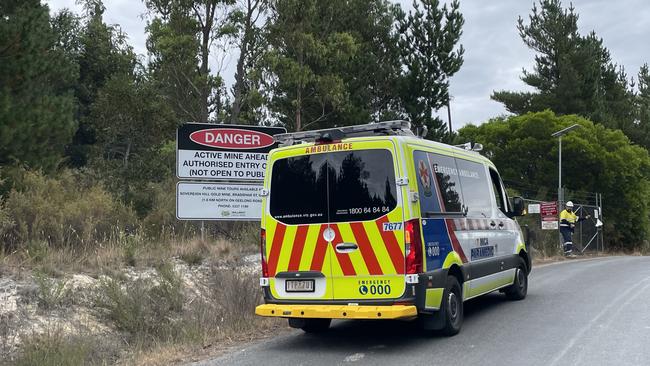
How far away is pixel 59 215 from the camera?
11.2m

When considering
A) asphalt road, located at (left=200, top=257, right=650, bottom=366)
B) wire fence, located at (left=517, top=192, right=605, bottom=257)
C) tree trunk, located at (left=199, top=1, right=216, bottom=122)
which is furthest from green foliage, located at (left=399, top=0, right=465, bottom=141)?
asphalt road, located at (left=200, top=257, right=650, bottom=366)

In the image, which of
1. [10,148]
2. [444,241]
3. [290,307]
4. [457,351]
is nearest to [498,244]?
[444,241]

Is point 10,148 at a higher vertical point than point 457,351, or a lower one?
higher

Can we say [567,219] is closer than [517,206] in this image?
No

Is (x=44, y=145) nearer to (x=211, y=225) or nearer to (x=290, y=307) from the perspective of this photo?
(x=211, y=225)

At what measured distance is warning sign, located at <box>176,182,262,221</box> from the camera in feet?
39.1

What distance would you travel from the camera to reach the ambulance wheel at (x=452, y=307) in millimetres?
7540

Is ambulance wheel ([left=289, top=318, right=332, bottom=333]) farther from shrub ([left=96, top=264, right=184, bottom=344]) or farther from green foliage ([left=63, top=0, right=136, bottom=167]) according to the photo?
green foliage ([left=63, top=0, right=136, bottom=167])

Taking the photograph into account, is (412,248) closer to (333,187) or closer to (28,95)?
(333,187)

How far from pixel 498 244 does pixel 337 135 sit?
3.72 m

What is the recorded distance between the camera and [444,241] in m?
7.62

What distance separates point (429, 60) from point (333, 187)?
85.6ft

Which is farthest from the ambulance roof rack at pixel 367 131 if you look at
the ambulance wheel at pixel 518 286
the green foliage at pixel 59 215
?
the green foliage at pixel 59 215

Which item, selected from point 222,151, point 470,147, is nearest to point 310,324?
point 470,147
